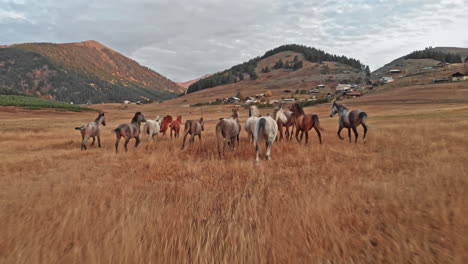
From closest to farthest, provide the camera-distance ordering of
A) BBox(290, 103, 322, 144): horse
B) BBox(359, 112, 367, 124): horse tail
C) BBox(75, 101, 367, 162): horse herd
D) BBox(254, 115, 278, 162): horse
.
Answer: BBox(254, 115, 278, 162): horse, BBox(75, 101, 367, 162): horse herd, BBox(290, 103, 322, 144): horse, BBox(359, 112, 367, 124): horse tail

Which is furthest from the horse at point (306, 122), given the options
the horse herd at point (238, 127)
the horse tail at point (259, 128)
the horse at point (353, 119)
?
the horse tail at point (259, 128)

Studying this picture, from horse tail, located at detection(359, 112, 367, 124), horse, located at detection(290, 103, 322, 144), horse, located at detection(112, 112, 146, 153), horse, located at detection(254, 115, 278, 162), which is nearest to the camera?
horse, located at detection(254, 115, 278, 162)

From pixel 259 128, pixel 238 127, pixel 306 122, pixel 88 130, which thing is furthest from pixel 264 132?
pixel 88 130

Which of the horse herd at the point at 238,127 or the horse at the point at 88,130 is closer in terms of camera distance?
the horse herd at the point at 238,127

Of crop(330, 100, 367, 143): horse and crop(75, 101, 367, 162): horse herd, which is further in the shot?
crop(330, 100, 367, 143): horse

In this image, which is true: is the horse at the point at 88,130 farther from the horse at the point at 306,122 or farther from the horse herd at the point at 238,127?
the horse at the point at 306,122

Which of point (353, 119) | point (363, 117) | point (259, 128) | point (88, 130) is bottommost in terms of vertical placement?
point (353, 119)

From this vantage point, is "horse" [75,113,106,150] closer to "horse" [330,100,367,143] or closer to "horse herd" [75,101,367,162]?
"horse herd" [75,101,367,162]

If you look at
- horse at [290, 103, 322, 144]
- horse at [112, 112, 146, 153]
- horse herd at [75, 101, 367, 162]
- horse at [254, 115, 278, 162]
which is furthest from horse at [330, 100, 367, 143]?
horse at [112, 112, 146, 153]

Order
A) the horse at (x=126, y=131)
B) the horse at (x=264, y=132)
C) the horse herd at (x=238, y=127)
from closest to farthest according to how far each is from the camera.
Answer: the horse at (x=264, y=132), the horse herd at (x=238, y=127), the horse at (x=126, y=131)

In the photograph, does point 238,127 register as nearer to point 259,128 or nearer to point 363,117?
point 259,128

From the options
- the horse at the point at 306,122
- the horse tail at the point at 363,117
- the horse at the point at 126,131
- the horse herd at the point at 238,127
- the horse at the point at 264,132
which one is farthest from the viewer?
the horse tail at the point at 363,117

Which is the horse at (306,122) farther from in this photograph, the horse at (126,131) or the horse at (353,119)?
the horse at (126,131)

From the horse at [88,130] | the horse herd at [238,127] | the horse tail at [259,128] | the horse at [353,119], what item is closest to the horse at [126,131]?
the horse herd at [238,127]
